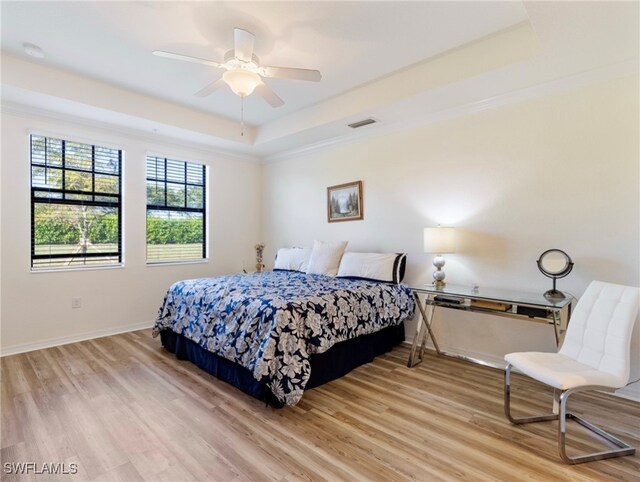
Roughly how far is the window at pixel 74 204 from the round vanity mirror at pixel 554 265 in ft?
14.9

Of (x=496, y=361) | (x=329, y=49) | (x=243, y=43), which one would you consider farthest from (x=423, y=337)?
(x=243, y=43)

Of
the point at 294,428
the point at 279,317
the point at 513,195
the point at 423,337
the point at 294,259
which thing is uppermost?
the point at 513,195

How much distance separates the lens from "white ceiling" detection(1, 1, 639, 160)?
A: 88.8 inches

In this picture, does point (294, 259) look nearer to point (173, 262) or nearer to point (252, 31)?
point (173, 262)

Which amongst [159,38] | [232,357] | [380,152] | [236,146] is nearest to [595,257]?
[380,152]

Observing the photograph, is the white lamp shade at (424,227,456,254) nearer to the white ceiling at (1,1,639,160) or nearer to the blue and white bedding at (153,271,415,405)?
the blue and white bedding at (153,271,415,405)

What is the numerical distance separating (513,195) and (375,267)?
4.87 ft

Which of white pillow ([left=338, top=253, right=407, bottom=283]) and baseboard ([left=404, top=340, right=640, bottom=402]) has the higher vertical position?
white pillow ([left=338, top=253, right=407, bottom=283])

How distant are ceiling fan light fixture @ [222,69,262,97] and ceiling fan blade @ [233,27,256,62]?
10 cm

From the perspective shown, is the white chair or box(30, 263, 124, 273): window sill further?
box(30, 263, 124, 273): window sill

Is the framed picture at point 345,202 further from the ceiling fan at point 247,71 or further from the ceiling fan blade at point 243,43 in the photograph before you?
the ceiling fan blade at point 243,43

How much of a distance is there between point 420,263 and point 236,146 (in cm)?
Result: 304

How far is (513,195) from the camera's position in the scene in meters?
3.07

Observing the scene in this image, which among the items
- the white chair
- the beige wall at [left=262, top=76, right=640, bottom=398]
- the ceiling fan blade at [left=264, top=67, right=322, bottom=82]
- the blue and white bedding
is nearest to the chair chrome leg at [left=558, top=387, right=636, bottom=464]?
the white chair
